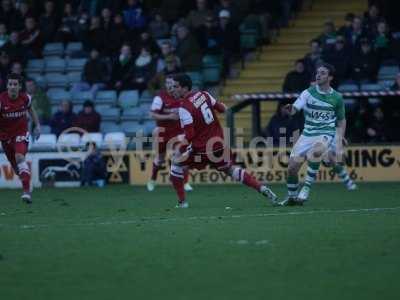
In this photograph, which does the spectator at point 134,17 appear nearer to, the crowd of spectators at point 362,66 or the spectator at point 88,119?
the spectator at point 88,119

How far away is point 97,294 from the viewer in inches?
333

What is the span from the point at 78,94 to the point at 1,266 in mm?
17627

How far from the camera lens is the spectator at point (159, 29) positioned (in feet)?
91.4

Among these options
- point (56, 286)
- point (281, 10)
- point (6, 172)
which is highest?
point (281, 10)

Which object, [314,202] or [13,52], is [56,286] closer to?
[314,202]

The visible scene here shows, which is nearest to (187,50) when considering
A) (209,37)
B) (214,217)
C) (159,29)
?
(209,37)

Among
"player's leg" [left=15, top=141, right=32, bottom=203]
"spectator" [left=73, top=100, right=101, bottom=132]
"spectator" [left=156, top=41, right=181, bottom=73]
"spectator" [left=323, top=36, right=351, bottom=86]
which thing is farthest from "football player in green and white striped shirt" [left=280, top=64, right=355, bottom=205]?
"spectator" [left=73, top=100, right=101, bottom=132]

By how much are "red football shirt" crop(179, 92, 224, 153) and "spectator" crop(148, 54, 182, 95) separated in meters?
8.86

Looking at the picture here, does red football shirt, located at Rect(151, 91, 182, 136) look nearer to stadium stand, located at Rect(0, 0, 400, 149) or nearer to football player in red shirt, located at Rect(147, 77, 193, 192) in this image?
football player in red shirt, located at Rect(147, 77, 193, 192)

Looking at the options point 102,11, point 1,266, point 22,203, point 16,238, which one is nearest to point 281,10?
point 102,11

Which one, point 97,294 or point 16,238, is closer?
point 97,294

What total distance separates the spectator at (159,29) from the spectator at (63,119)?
330 centimetres

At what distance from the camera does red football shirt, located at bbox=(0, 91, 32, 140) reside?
18203mm

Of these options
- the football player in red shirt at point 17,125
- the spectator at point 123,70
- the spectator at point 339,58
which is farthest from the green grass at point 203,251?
the spectator at point 123,70
